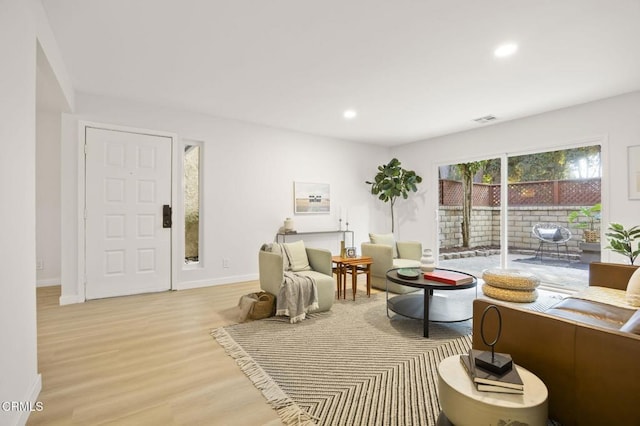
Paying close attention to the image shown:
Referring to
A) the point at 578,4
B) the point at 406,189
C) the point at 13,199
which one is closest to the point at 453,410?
the point at 13,199

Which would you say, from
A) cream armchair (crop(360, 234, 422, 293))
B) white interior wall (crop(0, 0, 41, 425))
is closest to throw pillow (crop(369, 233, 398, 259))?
cream armchair (crop(360, 234, 422, 293))

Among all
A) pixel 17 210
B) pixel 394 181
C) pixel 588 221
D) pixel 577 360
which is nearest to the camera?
pixel 577 360

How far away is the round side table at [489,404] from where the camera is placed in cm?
127

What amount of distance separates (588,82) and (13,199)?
5.11 metres

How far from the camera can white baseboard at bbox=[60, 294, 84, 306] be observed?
145 inches

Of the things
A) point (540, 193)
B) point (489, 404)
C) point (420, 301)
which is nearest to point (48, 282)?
point (420, 301)

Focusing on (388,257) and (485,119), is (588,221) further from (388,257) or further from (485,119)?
(388,257)

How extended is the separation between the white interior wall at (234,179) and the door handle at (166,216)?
466 mm

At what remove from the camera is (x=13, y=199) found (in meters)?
1.57

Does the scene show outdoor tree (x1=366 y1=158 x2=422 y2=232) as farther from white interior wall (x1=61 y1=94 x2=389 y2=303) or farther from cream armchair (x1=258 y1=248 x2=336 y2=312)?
cream armchair (x1=258 y1=248 x2=336 y2=312)

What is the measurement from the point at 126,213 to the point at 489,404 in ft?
14.4

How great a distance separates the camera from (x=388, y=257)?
4.23m

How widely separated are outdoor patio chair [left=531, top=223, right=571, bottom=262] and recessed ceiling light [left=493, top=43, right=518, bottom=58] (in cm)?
304

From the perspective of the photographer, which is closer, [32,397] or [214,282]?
[32,397]
